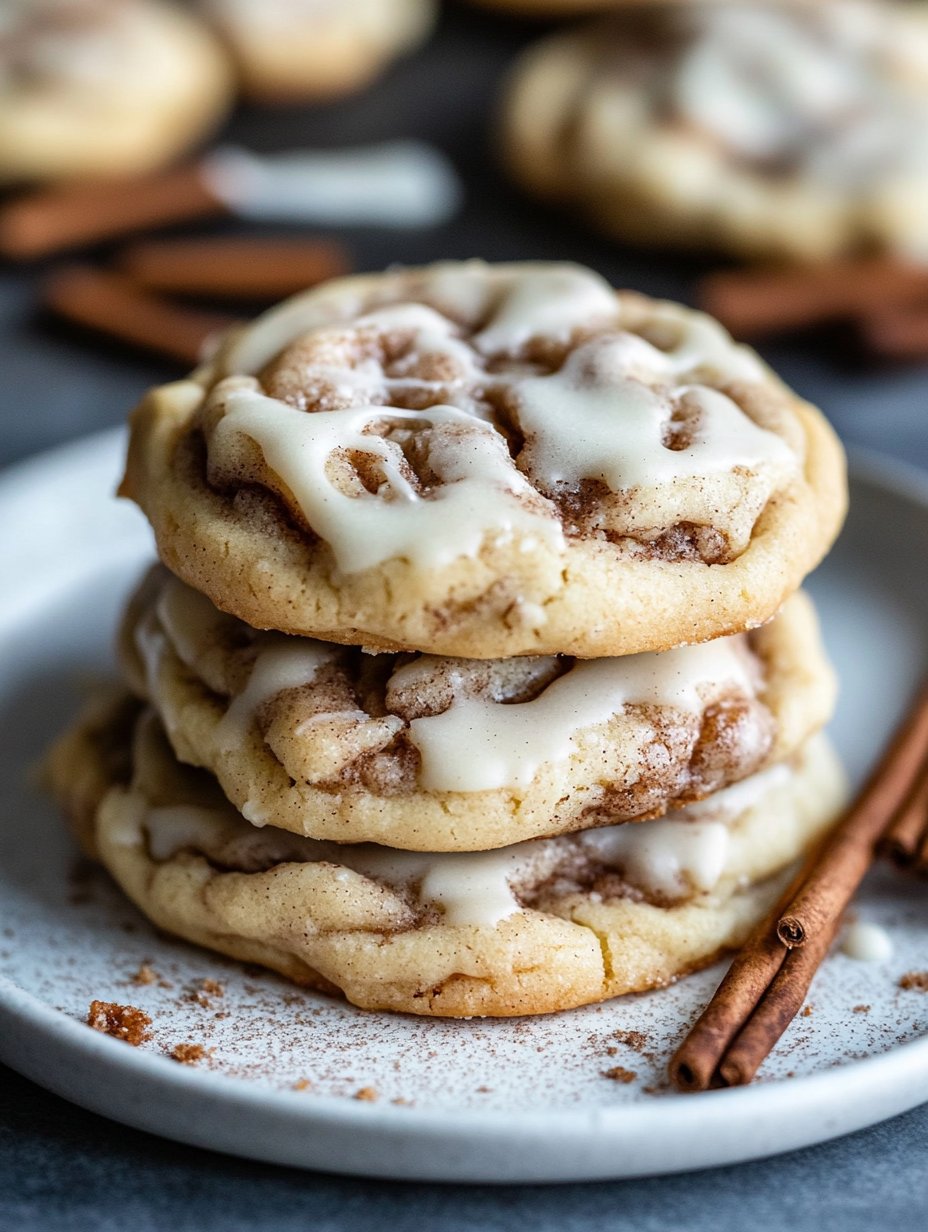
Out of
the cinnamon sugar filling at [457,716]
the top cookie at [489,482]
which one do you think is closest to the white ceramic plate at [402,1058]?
the cinnamon sugar filling at [457,716]

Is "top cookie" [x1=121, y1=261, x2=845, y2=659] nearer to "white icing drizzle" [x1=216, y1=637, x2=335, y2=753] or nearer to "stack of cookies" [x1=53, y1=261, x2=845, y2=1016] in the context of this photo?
"stack of cookies" [x1=53, y1=261, x2=845, y2=1016]

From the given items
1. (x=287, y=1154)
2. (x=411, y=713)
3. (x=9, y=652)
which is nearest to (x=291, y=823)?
(x=411, y=713)

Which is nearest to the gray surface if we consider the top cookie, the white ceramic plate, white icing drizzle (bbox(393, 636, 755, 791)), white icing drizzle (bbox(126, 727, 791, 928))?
the white ceramic plate

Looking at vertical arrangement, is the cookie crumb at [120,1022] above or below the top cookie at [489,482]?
below

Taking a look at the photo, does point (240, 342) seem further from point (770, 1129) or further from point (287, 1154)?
point (770, 1129)

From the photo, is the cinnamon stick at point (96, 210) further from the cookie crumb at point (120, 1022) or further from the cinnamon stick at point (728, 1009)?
the cinnamon stick at point (728, 1009)

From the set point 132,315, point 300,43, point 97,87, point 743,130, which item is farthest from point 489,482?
point 300,43
